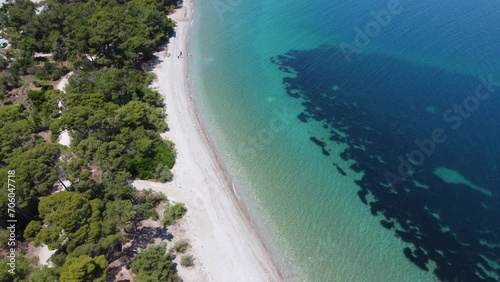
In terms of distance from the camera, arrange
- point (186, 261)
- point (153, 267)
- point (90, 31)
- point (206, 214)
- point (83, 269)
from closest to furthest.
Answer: point (83, 269) < point (153, 267) < point (186, 261) < point (206, 214) < point (90, 31)

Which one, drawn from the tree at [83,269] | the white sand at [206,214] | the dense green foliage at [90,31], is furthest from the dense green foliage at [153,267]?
the dense green foliage at [90,31]

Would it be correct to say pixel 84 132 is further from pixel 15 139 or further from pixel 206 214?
pixel 206 214

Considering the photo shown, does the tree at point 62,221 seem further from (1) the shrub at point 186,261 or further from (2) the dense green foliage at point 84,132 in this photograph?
(1) the shrub at point 186,261

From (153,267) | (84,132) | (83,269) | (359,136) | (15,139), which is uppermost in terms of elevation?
(15,139)

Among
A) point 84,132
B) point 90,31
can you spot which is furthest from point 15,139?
point 90,31

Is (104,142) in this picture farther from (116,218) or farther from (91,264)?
(91,264)

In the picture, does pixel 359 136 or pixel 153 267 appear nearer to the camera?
pixel 153 267

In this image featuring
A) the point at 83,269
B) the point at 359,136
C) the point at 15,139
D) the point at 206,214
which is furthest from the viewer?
the point at 359,136

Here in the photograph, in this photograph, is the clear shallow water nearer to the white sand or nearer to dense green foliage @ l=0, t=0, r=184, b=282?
the white sand
